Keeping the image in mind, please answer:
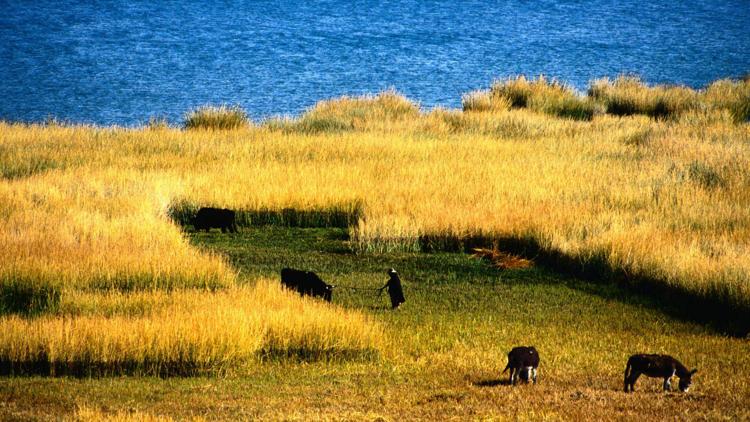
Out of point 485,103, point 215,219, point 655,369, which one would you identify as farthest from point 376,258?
point 485,103

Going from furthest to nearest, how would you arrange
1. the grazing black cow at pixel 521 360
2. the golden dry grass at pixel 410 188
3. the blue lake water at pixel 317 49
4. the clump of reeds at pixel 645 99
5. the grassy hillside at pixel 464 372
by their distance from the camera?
the blue lake water at pixel 317 49, the clump of reeds at pixel 645 99, the golden dry grass at pixel 410 188, the grazing black cow at pixel 521 360, the grassy hillside at pixel 464 372

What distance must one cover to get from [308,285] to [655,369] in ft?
19.7

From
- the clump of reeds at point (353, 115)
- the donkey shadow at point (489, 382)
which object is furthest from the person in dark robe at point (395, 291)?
the clump of reeds at point (353, 115)

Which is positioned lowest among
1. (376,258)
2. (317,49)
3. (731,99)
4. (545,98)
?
(317,49)

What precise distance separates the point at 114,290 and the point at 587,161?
1600 centimetres

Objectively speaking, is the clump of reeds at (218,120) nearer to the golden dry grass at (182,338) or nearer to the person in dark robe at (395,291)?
the person in dark robe at (395,291)

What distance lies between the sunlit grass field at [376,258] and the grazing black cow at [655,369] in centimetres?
36

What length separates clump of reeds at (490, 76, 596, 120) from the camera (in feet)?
137

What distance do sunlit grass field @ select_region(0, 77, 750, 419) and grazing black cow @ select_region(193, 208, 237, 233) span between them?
1.02ft

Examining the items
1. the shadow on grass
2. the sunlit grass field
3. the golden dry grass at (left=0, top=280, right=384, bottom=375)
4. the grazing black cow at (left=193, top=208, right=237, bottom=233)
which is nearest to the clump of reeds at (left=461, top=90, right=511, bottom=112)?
the sunlit grass field

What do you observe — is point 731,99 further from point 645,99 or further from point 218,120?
point 218,120

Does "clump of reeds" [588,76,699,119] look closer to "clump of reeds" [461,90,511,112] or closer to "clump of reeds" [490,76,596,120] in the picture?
"clump of reeds" [490,76,596,120]

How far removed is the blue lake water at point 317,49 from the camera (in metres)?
65.0

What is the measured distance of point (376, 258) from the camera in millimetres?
21125
